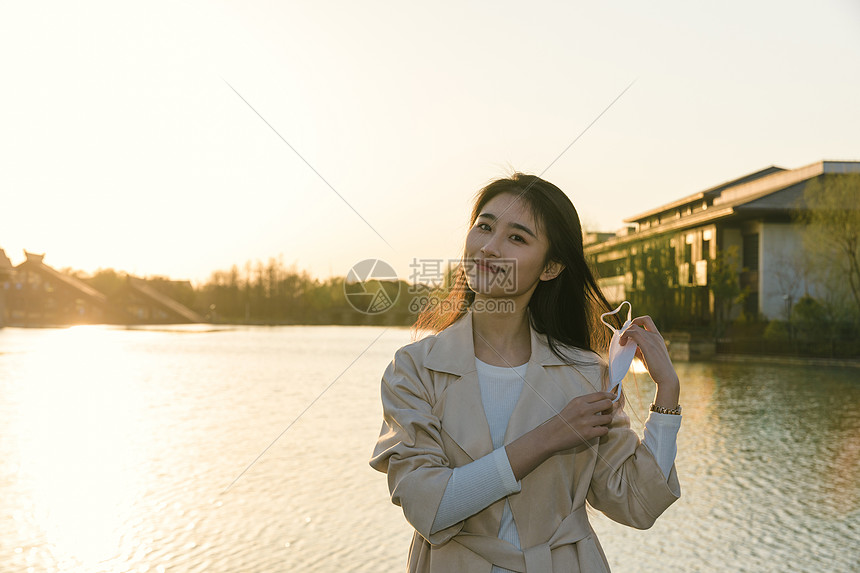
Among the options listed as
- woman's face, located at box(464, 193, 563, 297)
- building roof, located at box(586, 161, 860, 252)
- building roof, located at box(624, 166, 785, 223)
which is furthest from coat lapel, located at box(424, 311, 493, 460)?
building roof, located at box(624, 166, 785, 223)

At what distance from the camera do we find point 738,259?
1255 inches

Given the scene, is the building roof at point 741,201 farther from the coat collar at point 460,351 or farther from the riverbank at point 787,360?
the coat collar at point 460,351

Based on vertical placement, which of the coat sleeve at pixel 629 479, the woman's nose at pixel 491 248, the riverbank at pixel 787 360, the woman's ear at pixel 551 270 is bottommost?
the riverbank at pixel 787 360

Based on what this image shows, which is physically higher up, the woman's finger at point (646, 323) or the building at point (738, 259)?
the building at point (738, 259)

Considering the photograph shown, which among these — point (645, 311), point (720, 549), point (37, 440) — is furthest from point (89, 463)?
point (645, 311)

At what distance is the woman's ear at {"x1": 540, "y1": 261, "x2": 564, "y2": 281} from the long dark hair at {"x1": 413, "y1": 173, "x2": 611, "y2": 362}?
0.01 metres

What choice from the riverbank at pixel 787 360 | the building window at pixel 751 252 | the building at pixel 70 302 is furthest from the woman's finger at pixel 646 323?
the building at pixel 70 302

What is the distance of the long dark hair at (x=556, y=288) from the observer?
1.85 metres

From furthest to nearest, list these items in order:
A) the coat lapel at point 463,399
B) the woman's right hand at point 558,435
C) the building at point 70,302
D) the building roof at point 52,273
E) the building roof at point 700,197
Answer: the building roof at point 52,273
the building at point 70,302
the building roof at point 700,197
the coat lapel at point 463,399
the woman's right hand at point 558,435

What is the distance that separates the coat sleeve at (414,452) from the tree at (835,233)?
1083 inches

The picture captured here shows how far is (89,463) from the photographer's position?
8.33 metres

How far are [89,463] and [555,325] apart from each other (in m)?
7.68

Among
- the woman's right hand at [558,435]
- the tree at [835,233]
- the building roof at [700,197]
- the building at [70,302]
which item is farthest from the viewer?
the building at [70,302]

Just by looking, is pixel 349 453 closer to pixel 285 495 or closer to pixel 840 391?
pixel 285 495
